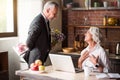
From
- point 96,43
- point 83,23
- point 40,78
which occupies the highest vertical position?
point 83,23

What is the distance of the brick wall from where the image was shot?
5352mm

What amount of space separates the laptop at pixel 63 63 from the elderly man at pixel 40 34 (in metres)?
0.53

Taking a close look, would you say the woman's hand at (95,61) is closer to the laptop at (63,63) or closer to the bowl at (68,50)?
the laptop at (63,63)

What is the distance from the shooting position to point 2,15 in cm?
539

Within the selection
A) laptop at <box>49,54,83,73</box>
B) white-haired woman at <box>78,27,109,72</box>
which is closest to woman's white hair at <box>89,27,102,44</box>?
white-haired woman at <box>78,27,109,72</box>

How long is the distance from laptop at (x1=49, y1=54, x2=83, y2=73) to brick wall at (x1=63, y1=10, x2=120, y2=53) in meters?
2.18

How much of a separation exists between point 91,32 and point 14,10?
7.98 feet

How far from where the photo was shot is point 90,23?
564 cm

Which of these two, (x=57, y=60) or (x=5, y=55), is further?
(x=5, y=55)

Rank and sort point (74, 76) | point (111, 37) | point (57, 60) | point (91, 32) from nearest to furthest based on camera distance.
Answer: point (74, 76), point (57, 60), point (91, 32), point (111, 37)

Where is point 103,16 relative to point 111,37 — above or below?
above

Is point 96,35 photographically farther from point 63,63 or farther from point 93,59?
point 63,63

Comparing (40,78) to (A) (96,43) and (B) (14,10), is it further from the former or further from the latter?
(B) (14,10)

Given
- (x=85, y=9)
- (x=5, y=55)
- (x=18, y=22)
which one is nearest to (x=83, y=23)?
(x=85, y=9)
